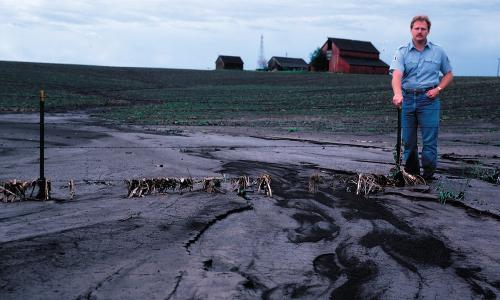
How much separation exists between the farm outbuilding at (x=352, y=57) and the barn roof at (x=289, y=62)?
71.9 feet

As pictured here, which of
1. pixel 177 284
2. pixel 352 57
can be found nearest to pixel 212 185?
pixel 177 284

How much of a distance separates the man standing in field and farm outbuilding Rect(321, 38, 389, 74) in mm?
77914

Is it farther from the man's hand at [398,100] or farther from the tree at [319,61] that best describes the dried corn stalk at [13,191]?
the tree at [319,61]

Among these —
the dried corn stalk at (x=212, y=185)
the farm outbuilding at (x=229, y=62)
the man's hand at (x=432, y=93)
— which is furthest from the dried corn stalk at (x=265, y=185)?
the farm outbuilding at (x=229, y=62)

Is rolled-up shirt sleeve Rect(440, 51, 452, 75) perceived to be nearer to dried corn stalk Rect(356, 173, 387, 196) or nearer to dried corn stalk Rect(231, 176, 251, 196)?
dried corn stalk Rect(356, 173, 387, 196)

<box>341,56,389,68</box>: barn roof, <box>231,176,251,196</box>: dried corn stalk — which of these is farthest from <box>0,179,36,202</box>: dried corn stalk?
<box>341,56,389,68</box>: barn roof

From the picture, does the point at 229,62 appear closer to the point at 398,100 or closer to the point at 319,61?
the point at 319,61

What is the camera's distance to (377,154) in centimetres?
1066

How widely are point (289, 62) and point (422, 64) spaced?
10896 centimetres

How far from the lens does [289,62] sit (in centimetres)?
11488

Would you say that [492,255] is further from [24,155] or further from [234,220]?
[24,155]

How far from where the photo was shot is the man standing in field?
23.6ft

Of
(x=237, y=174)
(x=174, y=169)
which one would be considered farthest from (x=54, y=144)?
(x=237, y=174)

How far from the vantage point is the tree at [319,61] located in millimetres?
90000
